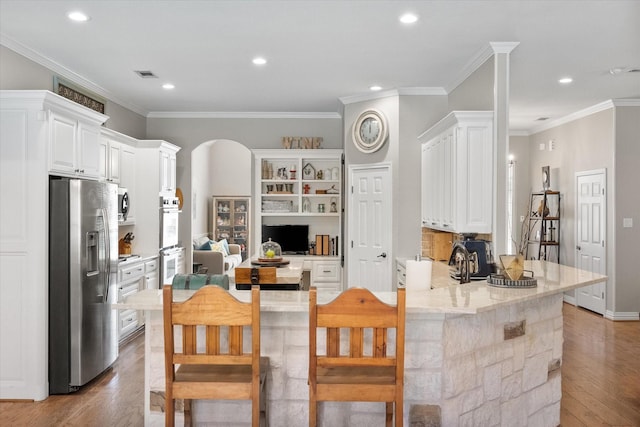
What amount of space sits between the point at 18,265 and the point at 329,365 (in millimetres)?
2881

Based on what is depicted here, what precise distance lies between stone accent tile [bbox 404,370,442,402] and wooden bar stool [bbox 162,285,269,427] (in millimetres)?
784

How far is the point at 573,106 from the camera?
284 inches

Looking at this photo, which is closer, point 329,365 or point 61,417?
point 329,365

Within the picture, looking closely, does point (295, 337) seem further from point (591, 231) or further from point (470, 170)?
point (591, 231)

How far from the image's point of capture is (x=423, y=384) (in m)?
2.62

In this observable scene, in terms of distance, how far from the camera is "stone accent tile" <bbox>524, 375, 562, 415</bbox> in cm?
309

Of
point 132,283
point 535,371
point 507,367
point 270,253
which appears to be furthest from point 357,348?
point 132,283

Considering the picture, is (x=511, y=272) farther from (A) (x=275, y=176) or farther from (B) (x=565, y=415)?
(A) (x=275, y=176)

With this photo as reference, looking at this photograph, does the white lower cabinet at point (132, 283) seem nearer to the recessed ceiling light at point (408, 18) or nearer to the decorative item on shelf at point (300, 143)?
the decorative item on shelf at point (300, 143)

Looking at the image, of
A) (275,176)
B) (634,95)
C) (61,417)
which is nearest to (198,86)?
(275,176)

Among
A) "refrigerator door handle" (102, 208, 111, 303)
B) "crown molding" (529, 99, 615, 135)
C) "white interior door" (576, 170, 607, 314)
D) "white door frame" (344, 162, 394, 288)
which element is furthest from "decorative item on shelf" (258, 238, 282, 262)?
"crown molding" (529, 99, 615, 135)

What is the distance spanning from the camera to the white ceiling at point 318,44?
3.64 m

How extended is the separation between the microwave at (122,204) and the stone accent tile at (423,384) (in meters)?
4.40

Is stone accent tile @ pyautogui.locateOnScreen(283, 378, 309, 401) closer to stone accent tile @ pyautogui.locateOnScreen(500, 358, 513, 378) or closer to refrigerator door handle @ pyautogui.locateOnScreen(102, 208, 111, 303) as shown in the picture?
stone accent tile @ pyautogui.locateOnScreen(500, 358, 513, 378)
